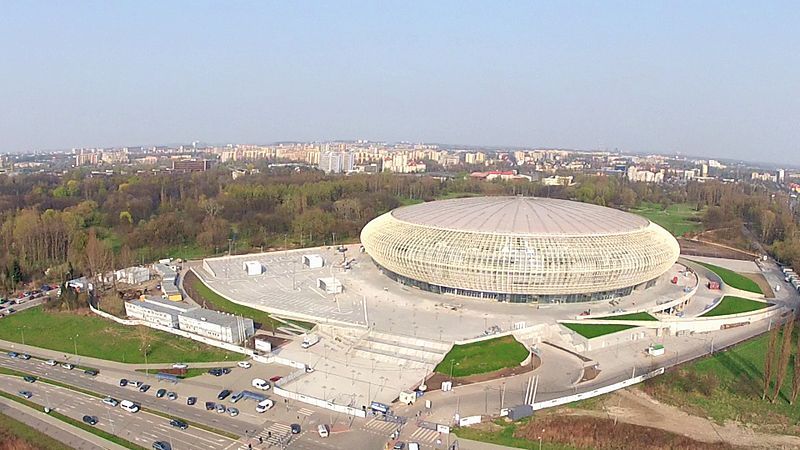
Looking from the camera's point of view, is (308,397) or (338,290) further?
(338,290)

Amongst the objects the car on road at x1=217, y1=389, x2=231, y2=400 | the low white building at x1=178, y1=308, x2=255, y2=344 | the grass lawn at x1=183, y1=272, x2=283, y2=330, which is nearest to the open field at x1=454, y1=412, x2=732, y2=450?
the car on road at x1=217, y1=389, x2=231, y2=400

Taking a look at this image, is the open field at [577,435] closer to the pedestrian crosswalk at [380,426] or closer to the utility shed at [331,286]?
the pedestrian crosswalk at [380,426]

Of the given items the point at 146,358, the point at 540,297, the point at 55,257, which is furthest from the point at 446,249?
the point at 55,257

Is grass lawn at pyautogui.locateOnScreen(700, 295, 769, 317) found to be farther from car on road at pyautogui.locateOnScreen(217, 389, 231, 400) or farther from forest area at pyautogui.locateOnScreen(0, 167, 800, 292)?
car on road at pyautogui.locateOnScreen(217, 389, 231, 400)

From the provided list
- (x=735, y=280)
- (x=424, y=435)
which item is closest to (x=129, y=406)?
(x=424, y=435)

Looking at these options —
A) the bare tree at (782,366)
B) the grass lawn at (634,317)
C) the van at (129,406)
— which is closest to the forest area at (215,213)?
the van at (129,406)

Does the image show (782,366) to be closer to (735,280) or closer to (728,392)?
(728,392)

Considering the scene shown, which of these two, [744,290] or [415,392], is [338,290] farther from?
[744,290]
